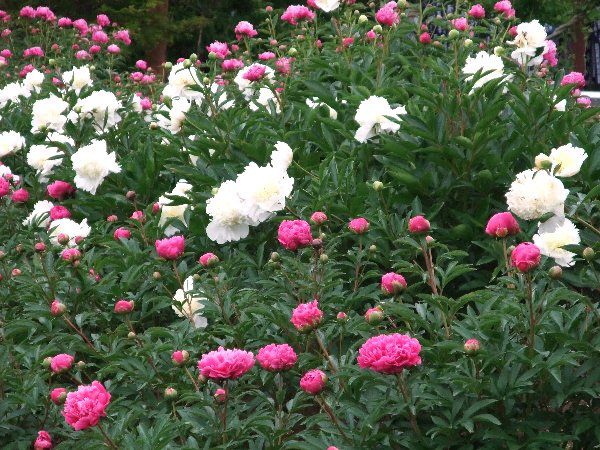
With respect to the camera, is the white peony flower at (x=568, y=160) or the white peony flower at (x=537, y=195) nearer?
the white peony flower at (x=537, y=195)

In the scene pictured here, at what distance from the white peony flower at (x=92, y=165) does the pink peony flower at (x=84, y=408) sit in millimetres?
1560

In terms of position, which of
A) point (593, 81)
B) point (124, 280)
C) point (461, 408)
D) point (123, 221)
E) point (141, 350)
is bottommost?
point (593, 81)

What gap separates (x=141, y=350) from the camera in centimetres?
228

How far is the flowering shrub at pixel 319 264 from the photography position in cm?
197

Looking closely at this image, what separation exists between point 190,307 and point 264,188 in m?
0.41

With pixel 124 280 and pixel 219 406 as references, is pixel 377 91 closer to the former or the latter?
pixel 124 280

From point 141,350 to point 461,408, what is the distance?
32.0 inches

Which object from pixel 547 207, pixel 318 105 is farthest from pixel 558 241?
pixel 318 105

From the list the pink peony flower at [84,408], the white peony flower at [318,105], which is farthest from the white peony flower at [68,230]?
the pink peony flower at [84,408]

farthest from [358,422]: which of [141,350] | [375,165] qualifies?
[375,165]

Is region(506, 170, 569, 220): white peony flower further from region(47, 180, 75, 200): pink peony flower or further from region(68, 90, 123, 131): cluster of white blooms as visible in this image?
region(68, 90, 123, 131): cluster of white blooms

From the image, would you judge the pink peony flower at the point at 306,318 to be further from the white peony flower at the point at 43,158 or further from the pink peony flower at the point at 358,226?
the white peony flower at the point at 43,158

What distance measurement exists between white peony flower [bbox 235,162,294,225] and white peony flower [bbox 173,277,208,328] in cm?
30

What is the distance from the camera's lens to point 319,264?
8.28ft
